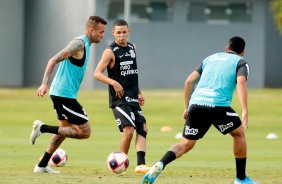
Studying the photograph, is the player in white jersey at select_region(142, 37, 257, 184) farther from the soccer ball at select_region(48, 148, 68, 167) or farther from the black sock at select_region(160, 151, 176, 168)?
the soccer ball at select_region(48, 148, 68, 167)

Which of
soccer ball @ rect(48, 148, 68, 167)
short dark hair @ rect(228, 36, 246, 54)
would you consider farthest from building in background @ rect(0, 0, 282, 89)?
short dark hair @ rect(228, 36, 246, 54)

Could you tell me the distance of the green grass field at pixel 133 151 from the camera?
13297mm

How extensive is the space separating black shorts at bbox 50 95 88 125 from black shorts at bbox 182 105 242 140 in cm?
218

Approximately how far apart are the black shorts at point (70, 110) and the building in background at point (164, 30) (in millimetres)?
Answer: 40934

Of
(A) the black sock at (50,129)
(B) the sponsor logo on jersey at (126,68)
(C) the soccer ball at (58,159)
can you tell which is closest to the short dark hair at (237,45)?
(B) the sponsor logo on jersey at (126,68)

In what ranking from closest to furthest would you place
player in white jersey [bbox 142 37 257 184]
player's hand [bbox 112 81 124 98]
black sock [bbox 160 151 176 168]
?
black sock [bbox 160 151 176 168]
player in white jersey [bbox 142 37 257 184]
player's hand [bbox 112 81 124 98]

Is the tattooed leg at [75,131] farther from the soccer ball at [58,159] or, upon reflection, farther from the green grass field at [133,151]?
the soccer ball at [58,159]

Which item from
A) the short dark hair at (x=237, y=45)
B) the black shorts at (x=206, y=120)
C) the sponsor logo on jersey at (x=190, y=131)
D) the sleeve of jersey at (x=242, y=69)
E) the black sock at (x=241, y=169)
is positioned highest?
the short dark hair at (x=237, y=45)

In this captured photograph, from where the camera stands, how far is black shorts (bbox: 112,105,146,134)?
14312mm

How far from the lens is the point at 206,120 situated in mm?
12250

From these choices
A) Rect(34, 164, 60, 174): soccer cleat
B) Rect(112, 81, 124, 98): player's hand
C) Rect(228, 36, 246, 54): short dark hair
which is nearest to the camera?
Rect(228, 36, 246, 54): short dark hair

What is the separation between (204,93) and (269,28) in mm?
50124

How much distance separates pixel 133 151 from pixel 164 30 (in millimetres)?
38401

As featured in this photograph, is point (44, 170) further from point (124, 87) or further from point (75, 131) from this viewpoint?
point (124, 87)
